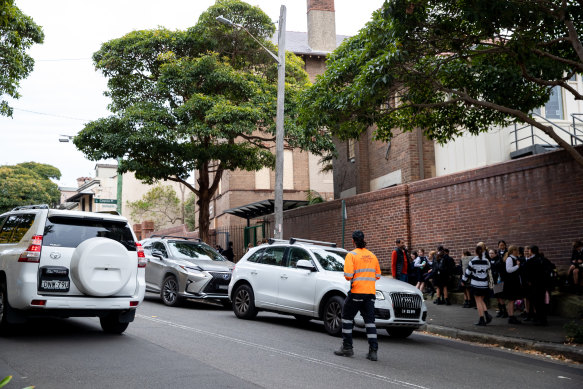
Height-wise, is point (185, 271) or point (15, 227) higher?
point (15, 227)

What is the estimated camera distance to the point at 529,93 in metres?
13.2

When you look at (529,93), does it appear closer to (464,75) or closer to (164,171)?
(464,75)

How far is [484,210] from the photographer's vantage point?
15.8m

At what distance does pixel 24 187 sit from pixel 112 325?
64357mm

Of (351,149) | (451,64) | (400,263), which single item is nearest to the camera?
(451,64)

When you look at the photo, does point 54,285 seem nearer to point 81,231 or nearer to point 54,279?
point 54,279

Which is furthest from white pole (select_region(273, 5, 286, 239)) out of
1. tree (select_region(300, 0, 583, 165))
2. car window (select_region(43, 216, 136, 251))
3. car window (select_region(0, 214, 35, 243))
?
car window (select_region(0, 214, 35, 243))

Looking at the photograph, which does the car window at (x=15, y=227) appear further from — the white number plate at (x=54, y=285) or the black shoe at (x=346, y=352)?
the black shoe at (x=346, y=352)

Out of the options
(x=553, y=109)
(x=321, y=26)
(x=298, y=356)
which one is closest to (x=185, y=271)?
(x=298, y=356)

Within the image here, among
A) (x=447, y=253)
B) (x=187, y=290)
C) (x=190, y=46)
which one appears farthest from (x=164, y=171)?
(x=447, y=253)

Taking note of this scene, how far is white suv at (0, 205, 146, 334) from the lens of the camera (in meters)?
8.22

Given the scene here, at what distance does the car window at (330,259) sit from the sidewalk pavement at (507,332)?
2657mm

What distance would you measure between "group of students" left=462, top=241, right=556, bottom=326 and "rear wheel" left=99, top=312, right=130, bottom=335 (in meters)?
7.19

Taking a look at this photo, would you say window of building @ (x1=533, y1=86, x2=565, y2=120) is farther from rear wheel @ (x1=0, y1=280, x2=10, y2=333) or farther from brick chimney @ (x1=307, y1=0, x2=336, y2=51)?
brick chimney @ (x1=307, y1=0, x2=336, y2=51)
